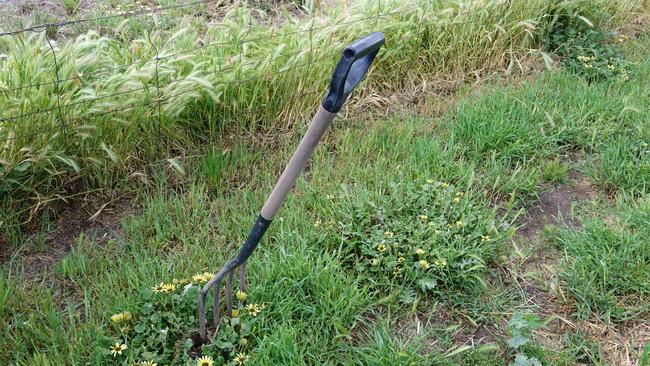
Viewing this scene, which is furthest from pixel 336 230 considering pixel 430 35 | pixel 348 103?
pixel 430 35

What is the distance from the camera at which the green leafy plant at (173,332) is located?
2.11 metres

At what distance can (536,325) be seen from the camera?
7.46 ft

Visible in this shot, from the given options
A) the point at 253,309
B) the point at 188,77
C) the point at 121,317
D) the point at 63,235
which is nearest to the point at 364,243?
the point at 253,309

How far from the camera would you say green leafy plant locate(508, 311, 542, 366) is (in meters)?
2.22

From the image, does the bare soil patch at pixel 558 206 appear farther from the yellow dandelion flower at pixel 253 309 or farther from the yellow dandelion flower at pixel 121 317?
the yellow dandelion flower at pixel 121 317

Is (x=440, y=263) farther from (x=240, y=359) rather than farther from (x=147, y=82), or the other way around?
(x=147, y=82)

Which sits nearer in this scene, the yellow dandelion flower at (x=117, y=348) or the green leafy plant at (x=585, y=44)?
the yellow dandelion flower at (x=117, y=348)

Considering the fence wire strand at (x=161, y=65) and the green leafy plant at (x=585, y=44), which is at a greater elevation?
the fence wire strand at (x=161, y=65)

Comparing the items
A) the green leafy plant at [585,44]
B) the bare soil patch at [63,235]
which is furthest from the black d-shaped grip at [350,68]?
the green leafy plant at [585,44]

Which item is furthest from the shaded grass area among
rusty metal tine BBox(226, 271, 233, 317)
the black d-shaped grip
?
the black d-shaped grip

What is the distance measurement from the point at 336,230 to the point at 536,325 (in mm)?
932

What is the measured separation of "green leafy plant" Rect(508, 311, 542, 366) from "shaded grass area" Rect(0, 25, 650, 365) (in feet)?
0.14

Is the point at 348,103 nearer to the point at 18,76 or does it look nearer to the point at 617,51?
the point at 18,76

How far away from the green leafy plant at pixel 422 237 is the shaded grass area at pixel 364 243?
2 centimetres
